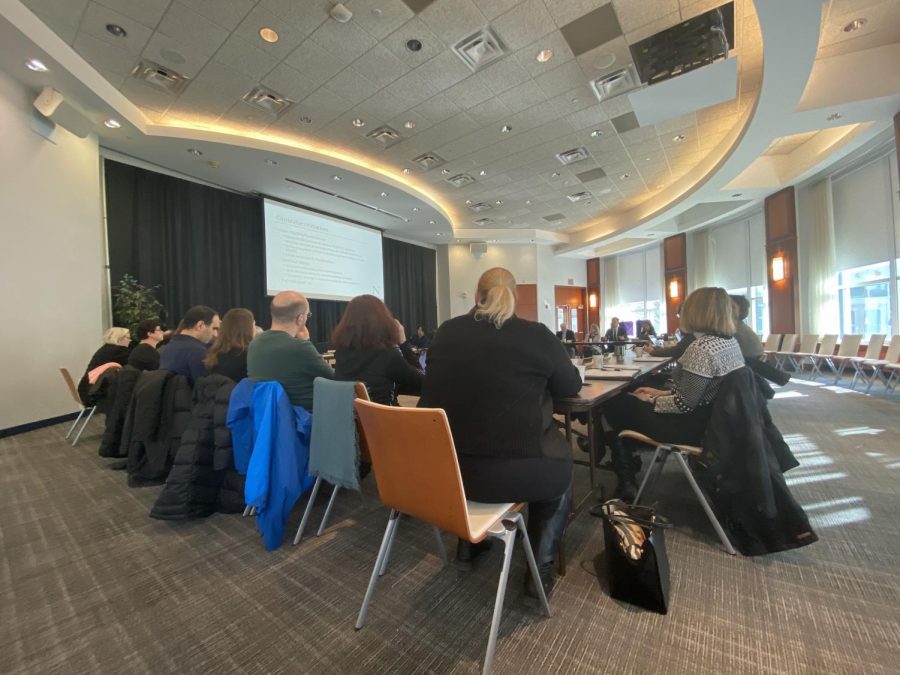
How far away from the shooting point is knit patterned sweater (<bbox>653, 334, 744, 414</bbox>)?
1.78 metres

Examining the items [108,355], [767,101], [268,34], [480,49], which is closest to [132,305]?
[108,355]

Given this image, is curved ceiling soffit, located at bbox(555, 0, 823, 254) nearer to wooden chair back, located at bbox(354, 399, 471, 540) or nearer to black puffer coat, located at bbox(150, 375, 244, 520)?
→ wooden chair back, located at bbox(354, 399, 471, 540)

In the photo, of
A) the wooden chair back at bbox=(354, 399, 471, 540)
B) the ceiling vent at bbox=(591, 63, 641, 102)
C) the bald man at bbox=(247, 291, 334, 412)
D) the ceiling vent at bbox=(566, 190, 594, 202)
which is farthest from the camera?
the ceiling vent at bbox=(566, 190, 594, 202)

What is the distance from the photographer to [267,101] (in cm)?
463

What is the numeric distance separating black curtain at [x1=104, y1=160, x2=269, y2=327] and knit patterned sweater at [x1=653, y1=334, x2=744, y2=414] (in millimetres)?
6722

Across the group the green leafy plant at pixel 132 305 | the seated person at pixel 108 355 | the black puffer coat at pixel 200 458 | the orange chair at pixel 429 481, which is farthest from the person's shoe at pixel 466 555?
the green leafy plant at pixel 132 305

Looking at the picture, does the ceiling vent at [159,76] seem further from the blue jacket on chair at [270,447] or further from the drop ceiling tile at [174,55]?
the blue jacket on chair at [270,447]

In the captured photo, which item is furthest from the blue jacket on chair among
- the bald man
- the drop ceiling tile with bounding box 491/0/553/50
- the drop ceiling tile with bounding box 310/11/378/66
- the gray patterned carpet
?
the drop ceiling tile with bounding box 491/0/553/50

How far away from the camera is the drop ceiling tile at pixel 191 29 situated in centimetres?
330

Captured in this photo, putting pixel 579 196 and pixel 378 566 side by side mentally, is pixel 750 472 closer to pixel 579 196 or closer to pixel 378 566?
pixel 378 566

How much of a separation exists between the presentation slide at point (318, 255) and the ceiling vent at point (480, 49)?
459cm

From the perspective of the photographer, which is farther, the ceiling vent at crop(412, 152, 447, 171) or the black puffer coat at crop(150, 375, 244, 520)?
the ceiling vent at crop(412, 152, 447, 171)

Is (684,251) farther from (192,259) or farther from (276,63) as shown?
(192,259)

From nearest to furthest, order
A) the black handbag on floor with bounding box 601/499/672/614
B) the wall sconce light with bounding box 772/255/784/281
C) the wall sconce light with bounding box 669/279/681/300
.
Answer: the black handbag on floor with bounding box 601/499/672/614 → the wall sconce light with bounding box 772/255/784/281 → the wall sconce light with bounding box 669/279/681/300
